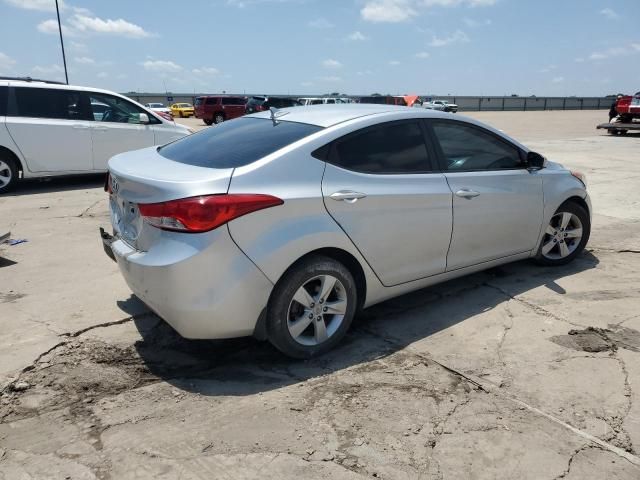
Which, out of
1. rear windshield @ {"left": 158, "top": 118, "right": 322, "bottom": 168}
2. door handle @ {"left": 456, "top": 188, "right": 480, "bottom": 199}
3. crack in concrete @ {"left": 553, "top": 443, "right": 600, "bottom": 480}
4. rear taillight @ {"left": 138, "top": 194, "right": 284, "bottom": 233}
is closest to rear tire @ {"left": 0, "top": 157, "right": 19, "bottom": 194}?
rear windshield @ {"left": 158, "top": 118, "right": 322, "bottom": 168}

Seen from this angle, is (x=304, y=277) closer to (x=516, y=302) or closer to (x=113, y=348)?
(x=113, y=348)

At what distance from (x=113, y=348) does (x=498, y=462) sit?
8.28 feet

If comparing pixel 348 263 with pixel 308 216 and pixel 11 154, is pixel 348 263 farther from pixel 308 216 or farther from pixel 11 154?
pixel 11 154

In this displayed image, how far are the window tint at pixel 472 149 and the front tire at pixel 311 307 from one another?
54.1 inches

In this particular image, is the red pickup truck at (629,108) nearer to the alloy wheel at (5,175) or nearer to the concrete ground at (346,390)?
the concrete ground at (346,390)

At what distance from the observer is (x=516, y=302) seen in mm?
4500

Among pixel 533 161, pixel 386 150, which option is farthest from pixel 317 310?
pixel 533 161

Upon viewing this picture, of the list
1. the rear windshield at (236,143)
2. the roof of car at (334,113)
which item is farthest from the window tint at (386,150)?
the rear windshield at (236,143)

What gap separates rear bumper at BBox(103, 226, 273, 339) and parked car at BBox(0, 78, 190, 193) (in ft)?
21.7

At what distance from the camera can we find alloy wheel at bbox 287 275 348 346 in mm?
3363

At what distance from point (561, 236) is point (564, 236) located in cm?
7

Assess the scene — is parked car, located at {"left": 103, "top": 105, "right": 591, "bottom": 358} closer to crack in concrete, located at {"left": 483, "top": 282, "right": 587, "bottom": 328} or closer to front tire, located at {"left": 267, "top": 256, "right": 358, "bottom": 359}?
front tire, located at {"left": 267, "top": 256, "right": 358, "bottom": 359}

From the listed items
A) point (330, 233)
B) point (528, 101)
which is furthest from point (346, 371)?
point (528, 101)

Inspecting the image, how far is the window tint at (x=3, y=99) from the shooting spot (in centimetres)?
839
